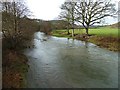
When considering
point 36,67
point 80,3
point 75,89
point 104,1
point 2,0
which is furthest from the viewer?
point 80,3

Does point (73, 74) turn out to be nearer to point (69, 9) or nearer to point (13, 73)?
point (13, 73)

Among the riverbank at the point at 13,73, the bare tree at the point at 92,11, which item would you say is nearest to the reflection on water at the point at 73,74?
the riverbank at the point at 13,73

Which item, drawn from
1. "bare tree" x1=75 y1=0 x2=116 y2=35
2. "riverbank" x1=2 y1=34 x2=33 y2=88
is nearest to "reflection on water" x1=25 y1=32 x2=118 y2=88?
"riverbank" x1=2 y1=34 x2=33 y2=88

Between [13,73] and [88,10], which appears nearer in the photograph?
[13,73]

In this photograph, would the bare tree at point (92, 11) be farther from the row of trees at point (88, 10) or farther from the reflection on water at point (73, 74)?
the reflection on water at point (73, 74)

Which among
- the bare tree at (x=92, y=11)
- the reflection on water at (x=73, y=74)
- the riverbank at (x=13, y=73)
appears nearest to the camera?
the riverbank at (x=13, y=73)

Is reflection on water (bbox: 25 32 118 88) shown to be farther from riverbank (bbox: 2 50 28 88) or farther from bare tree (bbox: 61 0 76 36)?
bare tree (bbox: 61 0 76 36)

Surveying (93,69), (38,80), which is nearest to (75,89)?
(38,80)

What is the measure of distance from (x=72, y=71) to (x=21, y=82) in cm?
428

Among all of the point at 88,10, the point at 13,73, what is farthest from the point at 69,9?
the point at 13,73

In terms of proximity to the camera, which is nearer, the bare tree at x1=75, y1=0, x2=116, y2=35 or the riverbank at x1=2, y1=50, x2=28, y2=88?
the riverbank at x1=2, y1=50, x2=28, y2=88

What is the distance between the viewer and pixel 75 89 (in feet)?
35.7

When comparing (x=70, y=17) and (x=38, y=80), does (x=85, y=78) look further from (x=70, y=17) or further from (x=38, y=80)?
(x=70, y=17)

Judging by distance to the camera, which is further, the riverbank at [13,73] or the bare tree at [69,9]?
the bare tree at [69,9]
